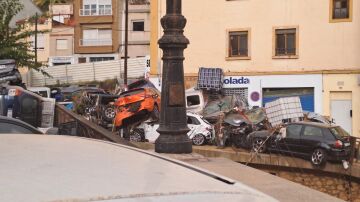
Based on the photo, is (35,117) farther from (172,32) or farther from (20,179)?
(20,179)

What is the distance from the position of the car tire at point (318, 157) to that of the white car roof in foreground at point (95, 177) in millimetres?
13046

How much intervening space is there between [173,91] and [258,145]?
29.1 feet

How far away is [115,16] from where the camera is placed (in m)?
54.4

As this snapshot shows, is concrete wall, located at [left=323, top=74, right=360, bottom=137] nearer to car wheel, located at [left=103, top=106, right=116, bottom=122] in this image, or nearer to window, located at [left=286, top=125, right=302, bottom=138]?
car wheel, located at [left=103, top=106, right=116, bottom=122]

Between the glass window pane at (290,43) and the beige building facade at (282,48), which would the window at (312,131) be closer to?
the beige building facade at (282,48)

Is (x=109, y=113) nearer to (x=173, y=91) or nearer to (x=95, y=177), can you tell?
(x=173, y=91)

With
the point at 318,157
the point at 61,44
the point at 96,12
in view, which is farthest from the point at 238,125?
the point at 61,44

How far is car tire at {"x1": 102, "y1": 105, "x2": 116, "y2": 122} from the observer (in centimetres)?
2178

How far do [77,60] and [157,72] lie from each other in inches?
1062

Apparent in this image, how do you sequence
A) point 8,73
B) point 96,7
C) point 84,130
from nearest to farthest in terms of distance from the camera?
1. point 84,130
2. point 8,73
3. point 96,7

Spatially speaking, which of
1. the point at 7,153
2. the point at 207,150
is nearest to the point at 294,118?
the point at 207,150

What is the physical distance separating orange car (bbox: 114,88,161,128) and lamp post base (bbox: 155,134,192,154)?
41.2 ft

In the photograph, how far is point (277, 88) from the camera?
92.0 feet

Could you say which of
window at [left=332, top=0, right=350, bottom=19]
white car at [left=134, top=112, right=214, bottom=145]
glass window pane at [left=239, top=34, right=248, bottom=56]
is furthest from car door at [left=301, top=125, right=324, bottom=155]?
glass window pane at [left=239, top=34, right=248, bottom=56]
